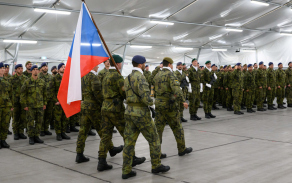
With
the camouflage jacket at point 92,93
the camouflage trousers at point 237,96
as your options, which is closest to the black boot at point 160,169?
the camouflage jacket at point 92,93

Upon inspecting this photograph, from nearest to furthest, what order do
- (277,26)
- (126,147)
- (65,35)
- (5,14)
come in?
(126,147), (5,14), (65,35), (277,26)

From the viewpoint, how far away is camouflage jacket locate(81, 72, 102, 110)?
5.47m

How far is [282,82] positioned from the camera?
530 inches

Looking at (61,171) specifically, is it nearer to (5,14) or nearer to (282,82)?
(5,14)

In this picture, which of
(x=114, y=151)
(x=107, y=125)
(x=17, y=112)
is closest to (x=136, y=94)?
(x=107, y=125)

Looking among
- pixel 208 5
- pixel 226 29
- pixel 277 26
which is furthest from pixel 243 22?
pixel 208 5

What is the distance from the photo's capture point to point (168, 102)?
562cm

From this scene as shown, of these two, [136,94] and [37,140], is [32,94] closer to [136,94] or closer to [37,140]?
[37,140]

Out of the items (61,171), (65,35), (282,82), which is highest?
(65,35)

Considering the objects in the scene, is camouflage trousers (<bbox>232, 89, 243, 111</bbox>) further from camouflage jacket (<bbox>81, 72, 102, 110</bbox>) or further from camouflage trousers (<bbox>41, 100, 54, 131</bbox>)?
camouflage jacket (<bbox>81, 72, 102, 110</bbox>)

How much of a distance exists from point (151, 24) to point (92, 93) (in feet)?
37.0

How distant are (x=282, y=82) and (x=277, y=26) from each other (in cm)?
864

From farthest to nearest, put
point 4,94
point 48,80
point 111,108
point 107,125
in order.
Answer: point 48,80
point 4,94
point 107,125
point 111,108

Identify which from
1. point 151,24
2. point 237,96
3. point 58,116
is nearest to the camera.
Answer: point 58,116
